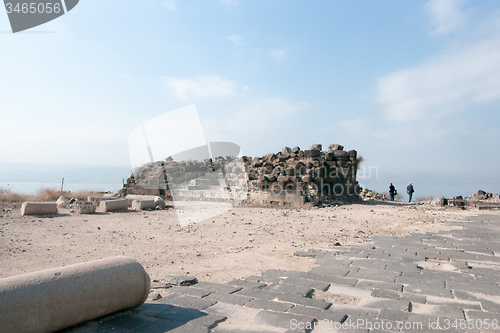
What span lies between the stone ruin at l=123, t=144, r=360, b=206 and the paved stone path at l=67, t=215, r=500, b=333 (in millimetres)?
9142

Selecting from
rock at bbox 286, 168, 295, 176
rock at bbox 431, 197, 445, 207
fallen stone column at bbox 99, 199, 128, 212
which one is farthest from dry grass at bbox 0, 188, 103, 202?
rock at bbox 431, 197, 445, 207

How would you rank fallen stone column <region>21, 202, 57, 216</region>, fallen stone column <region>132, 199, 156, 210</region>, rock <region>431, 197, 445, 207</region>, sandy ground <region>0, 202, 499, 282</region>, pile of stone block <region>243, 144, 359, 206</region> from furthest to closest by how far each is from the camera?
rock <region>431, 197, 445, 207</region> < pile of stone block <region>243, 144, 359, 206</region> < fallen stone column <region>132, 199, 156, 210</region> < fallen stone column <region>21, 202, 57, 216</region> < sandy ground <region>0, 202, 499, 282</region>

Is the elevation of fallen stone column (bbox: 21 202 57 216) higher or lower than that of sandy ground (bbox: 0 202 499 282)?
higher

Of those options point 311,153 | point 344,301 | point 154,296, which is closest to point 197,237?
point 154,296

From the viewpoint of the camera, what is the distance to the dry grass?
51.9 feet

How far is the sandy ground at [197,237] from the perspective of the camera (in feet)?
17.9

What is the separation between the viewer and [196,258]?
5.98 metres

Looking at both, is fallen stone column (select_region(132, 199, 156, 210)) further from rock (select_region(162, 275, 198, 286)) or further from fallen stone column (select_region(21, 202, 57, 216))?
rock (select_region(162, 275, 198, 286))

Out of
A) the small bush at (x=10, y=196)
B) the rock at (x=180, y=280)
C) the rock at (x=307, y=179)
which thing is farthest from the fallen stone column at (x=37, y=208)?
the rock at (x=307, y=179)

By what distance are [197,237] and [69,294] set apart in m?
5.50

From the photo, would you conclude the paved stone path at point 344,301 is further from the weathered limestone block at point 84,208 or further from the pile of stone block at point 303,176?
the weathered limestone block at point 84,208

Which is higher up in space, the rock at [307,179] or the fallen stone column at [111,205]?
the rock at [307,179]

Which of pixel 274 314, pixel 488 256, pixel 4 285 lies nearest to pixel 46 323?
pixel 4 285

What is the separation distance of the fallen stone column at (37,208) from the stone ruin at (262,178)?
741 cm
